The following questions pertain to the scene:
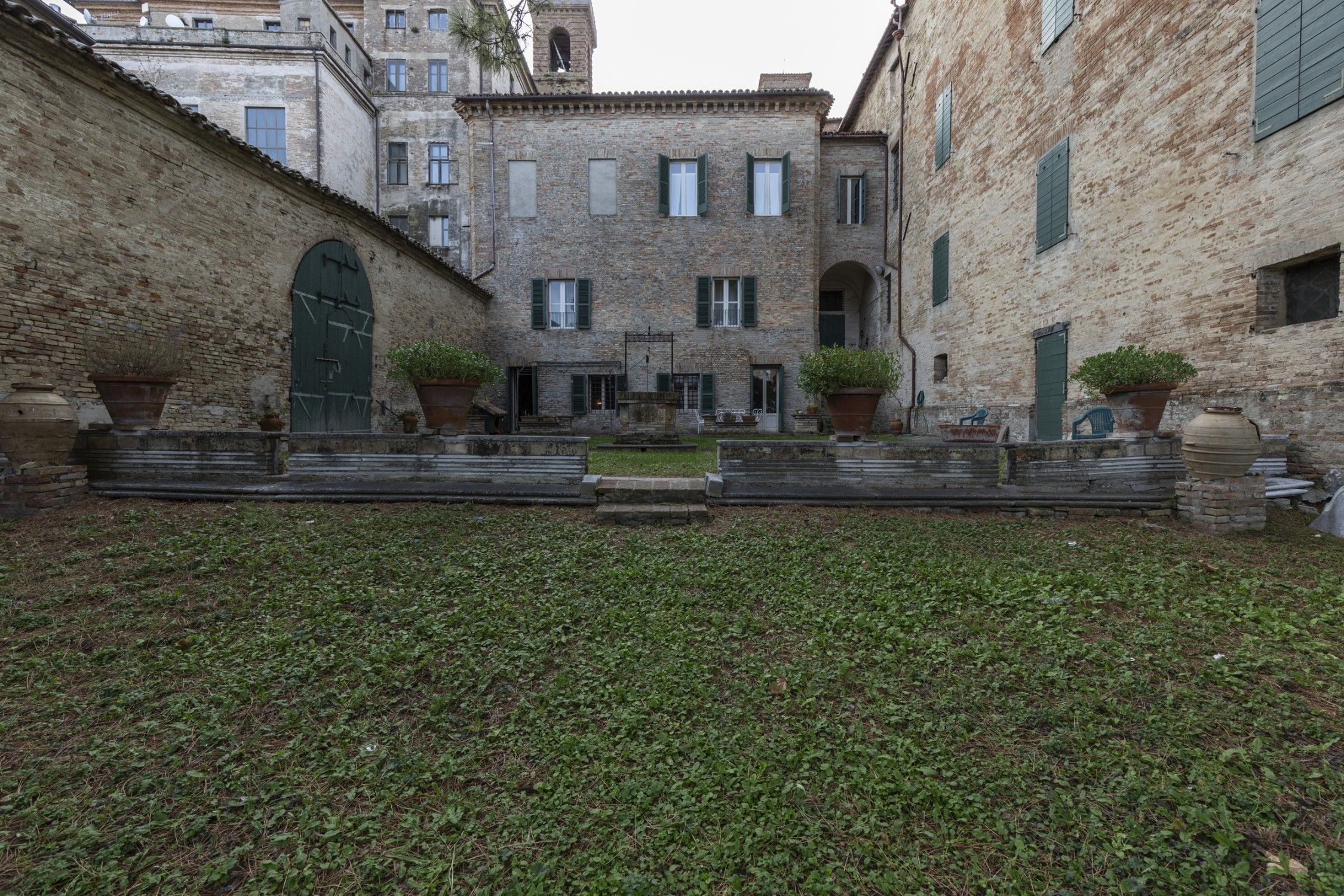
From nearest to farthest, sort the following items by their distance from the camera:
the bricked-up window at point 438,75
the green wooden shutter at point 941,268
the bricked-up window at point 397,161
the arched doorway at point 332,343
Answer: the arched doorway at point 332,343, the green wooden shutter at point 941,268, the bricked-up window at point 397,161, the bricked-up window at point 438,75

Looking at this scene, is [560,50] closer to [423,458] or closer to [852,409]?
[423,458]

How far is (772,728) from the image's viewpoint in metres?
2.10

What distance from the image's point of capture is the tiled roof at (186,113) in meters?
5.39

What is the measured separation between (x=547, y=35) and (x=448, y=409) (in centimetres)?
2371

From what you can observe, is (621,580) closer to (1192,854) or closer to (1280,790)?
(1192,854)

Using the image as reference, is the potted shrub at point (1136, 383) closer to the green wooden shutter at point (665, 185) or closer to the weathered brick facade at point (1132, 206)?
the weathered brick facade at point (1132, 206)

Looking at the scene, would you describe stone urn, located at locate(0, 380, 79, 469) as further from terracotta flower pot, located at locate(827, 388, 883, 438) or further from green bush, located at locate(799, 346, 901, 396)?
terracotta flower pot, located at locate(827, 388, 883, 438)

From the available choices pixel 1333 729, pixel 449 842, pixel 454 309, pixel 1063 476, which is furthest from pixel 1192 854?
pixel 454 309

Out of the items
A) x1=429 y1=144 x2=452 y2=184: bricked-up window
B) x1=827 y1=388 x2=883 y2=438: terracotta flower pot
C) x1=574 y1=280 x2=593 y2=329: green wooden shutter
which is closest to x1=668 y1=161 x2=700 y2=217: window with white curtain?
x1=574 y1=280 x2=593 y2=329: green wooden shutter

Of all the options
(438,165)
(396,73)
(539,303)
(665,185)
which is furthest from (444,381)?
(396,73)

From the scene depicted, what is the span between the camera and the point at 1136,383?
550 centimetres

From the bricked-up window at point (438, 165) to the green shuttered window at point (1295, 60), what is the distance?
23.1 metres

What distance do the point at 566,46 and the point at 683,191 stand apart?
584 inches

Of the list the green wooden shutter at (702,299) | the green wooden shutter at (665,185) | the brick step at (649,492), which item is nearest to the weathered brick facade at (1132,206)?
the green wooden shutter at (702,299)
